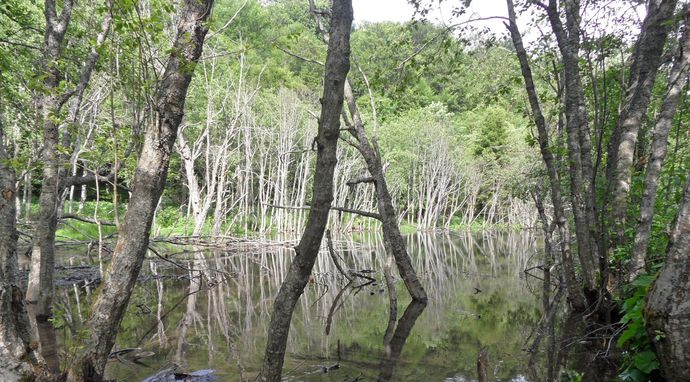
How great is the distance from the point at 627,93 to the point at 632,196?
1.80m

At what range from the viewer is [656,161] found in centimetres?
563

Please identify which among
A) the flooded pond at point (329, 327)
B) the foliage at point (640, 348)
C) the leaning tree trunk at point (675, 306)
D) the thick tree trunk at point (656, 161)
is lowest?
the flooded pond at point (329, 327)

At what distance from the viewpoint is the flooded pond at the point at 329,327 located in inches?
247

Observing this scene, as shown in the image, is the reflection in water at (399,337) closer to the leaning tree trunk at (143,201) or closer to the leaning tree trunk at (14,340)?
the leaning tree trunk at (143,201)

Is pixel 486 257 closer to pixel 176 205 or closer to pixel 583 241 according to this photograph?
pixel 583 241

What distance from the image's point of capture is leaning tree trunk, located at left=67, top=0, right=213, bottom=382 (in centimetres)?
377

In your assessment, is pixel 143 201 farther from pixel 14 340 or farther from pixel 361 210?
pixel 361 210

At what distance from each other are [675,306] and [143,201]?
4286 millimetres

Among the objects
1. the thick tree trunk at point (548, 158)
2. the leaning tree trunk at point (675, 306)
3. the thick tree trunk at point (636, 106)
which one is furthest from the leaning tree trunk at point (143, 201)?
the thick tree trunk at point (548, 158)


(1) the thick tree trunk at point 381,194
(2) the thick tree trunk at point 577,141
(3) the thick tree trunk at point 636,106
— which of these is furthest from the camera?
(1) the thick tree trunk at point 381,194

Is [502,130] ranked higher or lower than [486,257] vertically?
higher

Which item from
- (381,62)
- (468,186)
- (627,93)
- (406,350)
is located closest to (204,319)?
(406,350)

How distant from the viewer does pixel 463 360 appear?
264 inches

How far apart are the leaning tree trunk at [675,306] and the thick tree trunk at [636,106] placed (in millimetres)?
3760
